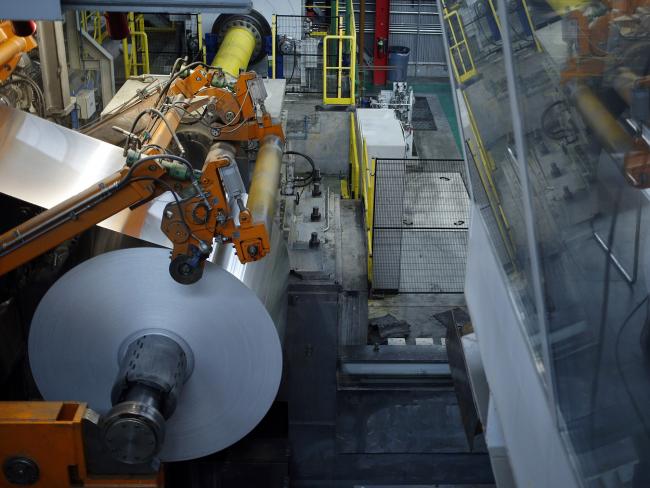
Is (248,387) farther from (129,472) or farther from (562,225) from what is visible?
(562,225)

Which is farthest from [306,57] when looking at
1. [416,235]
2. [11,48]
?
[11,48]

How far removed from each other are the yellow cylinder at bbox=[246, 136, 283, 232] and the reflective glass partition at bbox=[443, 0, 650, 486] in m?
2.65

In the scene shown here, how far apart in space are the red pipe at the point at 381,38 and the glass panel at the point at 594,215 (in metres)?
15.0

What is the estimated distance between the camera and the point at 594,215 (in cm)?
172

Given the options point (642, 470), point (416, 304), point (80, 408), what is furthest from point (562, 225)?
point (416, 304)

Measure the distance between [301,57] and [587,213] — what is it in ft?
38.9

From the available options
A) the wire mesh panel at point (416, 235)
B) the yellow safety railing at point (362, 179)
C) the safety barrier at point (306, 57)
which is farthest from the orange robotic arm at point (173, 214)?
the safety barrier at point (306, 57)

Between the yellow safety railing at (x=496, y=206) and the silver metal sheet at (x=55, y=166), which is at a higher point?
the silver metal sheet at (x=55, y=166)

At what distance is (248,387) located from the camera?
471 cm

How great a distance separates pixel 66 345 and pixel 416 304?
546 cm

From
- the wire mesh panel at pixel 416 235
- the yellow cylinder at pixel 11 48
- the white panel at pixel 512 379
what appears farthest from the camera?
the wire mesh panel at pixel 416 235

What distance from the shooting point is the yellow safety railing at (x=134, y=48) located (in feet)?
41.9

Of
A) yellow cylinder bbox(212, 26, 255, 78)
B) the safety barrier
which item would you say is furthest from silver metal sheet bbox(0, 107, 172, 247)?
the safety barrier

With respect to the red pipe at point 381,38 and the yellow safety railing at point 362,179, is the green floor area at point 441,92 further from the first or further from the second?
the yellow safety railing at point 362,179
